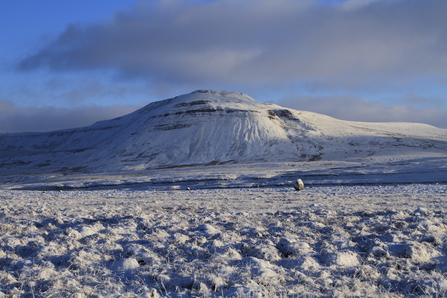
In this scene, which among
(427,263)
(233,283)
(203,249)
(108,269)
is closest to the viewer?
(233,283)

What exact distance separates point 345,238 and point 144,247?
12.5ft

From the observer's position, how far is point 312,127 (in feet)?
284

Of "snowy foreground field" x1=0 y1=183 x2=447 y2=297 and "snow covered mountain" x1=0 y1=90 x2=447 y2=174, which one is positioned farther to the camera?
"snow covered mountain" x1=0 y1=90 x2=447 y2=174

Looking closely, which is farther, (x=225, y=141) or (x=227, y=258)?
(x=225, y=141)

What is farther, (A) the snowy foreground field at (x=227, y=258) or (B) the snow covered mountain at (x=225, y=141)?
(B) the snow covered mountain at (x=225, y=141)

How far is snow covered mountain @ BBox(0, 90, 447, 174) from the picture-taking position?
6819 centimetres

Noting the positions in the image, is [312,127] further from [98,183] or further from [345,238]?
[345,238]

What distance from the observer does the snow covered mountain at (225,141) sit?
224 feet

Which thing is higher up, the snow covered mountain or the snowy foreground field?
the snow covered mountain

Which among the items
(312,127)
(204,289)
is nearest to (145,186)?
(204,289)

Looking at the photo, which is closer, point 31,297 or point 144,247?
point 31,297

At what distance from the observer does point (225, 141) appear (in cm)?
7681

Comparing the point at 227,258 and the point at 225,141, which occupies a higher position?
the point at 225,141

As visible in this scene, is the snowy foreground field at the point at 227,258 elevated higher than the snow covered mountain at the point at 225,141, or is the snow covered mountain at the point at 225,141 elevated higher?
the snow covered mountain at the point at 225,141
